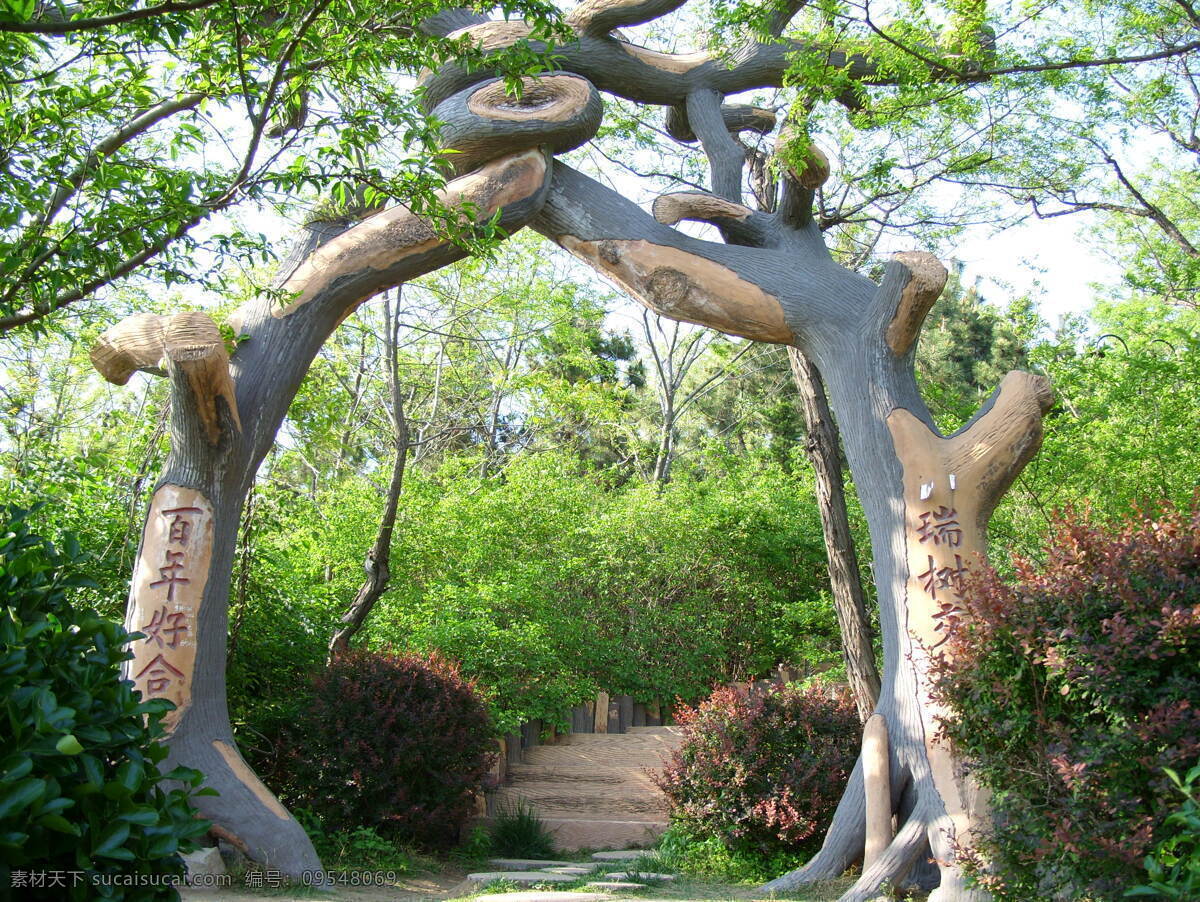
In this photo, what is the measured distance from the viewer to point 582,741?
11.1 metres

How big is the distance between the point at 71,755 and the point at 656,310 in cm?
565

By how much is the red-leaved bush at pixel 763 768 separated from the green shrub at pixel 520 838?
53.4 inches

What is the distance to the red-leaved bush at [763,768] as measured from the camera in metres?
7.07

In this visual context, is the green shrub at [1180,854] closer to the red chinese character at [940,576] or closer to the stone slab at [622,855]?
the red chinese character at [940,576]

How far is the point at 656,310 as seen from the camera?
7.32 metres

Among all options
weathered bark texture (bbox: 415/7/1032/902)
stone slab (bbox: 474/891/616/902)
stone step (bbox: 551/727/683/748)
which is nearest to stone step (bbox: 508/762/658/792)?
stone step (bbox: 551/727/683/748)

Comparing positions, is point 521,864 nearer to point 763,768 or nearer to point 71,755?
point 763,768

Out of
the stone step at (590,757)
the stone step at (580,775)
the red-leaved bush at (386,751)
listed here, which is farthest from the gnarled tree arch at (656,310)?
the stone step at (590,757)

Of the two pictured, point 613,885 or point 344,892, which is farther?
point 613,885

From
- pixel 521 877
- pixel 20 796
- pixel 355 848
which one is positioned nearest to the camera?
pixel 20 796

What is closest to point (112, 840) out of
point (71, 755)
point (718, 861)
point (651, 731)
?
point (71, 755)

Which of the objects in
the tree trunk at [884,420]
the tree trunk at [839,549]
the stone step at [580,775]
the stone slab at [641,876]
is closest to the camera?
the tree trunk at [884,420]

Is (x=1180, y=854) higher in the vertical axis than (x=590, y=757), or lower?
higher

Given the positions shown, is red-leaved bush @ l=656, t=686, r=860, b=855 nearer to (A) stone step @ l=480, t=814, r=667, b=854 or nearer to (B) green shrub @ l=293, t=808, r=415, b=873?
(A) stone step @ l=480, t=814, r=667, b=854
